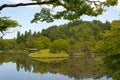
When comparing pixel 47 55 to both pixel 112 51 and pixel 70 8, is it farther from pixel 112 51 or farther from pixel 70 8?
pixel 70 8

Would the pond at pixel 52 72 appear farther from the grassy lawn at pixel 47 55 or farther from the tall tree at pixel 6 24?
the grassy lawn at pixel 47 55

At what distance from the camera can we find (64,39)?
161 metres

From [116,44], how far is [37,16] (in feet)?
28.5

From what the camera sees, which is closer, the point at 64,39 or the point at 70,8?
the point at 70,8

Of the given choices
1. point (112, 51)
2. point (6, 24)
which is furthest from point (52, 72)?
point (6, 24)

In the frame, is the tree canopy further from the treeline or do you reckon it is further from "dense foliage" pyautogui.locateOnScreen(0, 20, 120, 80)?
the treeline

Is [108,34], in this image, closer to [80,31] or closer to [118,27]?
[118,27]

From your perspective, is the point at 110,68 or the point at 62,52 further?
the point at 62,52

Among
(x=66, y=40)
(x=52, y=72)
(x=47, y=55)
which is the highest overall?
(x=66, y=40)

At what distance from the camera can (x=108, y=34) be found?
21562 millimetres

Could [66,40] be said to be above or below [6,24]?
below

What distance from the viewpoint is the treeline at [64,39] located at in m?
138

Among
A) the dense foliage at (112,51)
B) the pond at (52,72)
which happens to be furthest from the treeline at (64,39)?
the dense foliage at (112,51)

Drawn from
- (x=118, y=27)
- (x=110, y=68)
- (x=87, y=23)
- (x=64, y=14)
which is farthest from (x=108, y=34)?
(x=87, y=23)
